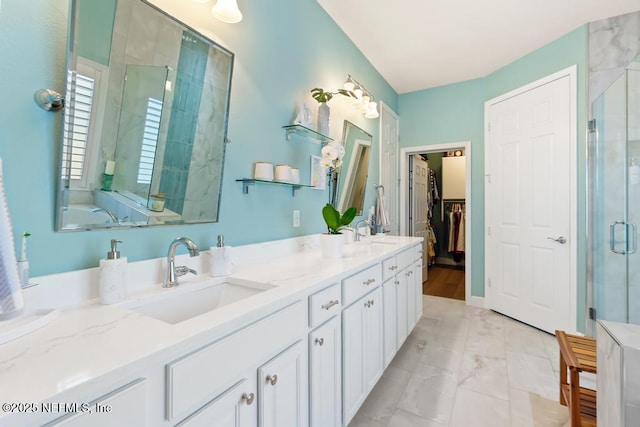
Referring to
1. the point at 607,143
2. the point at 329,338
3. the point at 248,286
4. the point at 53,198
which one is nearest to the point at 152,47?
the point at 53,198

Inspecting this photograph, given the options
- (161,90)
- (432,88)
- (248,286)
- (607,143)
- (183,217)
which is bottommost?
(248,286)

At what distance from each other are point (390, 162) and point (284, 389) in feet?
10.6

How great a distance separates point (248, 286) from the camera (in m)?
1.21

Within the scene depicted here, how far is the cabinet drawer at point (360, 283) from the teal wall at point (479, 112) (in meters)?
2.17

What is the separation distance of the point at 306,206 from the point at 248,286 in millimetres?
985

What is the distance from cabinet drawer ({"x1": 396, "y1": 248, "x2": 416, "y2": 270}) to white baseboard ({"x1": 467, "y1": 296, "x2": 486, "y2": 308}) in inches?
62.0

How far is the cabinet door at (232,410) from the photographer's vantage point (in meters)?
0.73

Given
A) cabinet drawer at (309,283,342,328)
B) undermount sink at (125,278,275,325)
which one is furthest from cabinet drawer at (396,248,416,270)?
undermount sink at (125,278,275,325)

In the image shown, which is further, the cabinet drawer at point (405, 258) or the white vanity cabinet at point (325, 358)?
the cabinet drawer at point (405, 258)

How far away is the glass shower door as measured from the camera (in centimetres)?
214

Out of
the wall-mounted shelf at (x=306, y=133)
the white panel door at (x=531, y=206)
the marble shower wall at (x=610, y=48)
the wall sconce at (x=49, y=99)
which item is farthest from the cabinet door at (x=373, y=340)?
the marble shower wall at (x=610, y=48)

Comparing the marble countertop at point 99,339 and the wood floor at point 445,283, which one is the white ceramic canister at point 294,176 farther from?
the wood floor at point 445,283

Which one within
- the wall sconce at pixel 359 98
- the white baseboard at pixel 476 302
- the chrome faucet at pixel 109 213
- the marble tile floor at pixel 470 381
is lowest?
the marble tile floor at pixel 470 381

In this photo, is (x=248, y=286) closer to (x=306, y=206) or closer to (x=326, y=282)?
(x=326, y=282)
